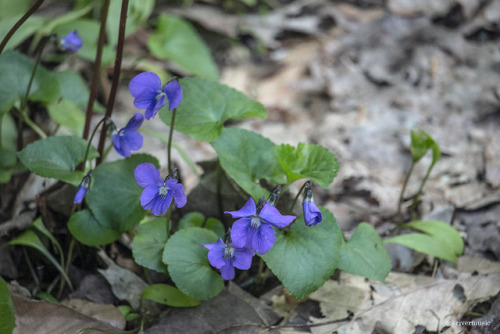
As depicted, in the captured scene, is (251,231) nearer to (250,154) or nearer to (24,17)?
(250,154)

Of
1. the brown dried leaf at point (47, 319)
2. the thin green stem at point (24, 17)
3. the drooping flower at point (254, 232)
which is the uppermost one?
the thin green stem at point (24, 17)

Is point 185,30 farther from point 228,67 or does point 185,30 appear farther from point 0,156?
point 0,156


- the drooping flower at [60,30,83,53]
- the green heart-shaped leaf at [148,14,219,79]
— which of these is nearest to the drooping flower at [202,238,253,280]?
the drooping flower at [60,30,83,53]

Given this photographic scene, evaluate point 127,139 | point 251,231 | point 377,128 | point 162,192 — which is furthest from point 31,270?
point 377,128

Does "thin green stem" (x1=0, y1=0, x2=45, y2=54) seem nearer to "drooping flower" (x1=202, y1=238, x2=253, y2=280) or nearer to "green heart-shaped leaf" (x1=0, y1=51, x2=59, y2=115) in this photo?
"green heart-shaped leaf" (x1=0, y1=51, x2=59, y2=115)

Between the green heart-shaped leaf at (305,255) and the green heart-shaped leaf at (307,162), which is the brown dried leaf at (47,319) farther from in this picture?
the green heart-shaped leaf at (307,162)

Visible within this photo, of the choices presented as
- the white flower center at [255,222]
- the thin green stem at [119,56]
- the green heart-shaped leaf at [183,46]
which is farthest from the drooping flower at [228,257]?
the green heart-shaped leaf at [183,46]
